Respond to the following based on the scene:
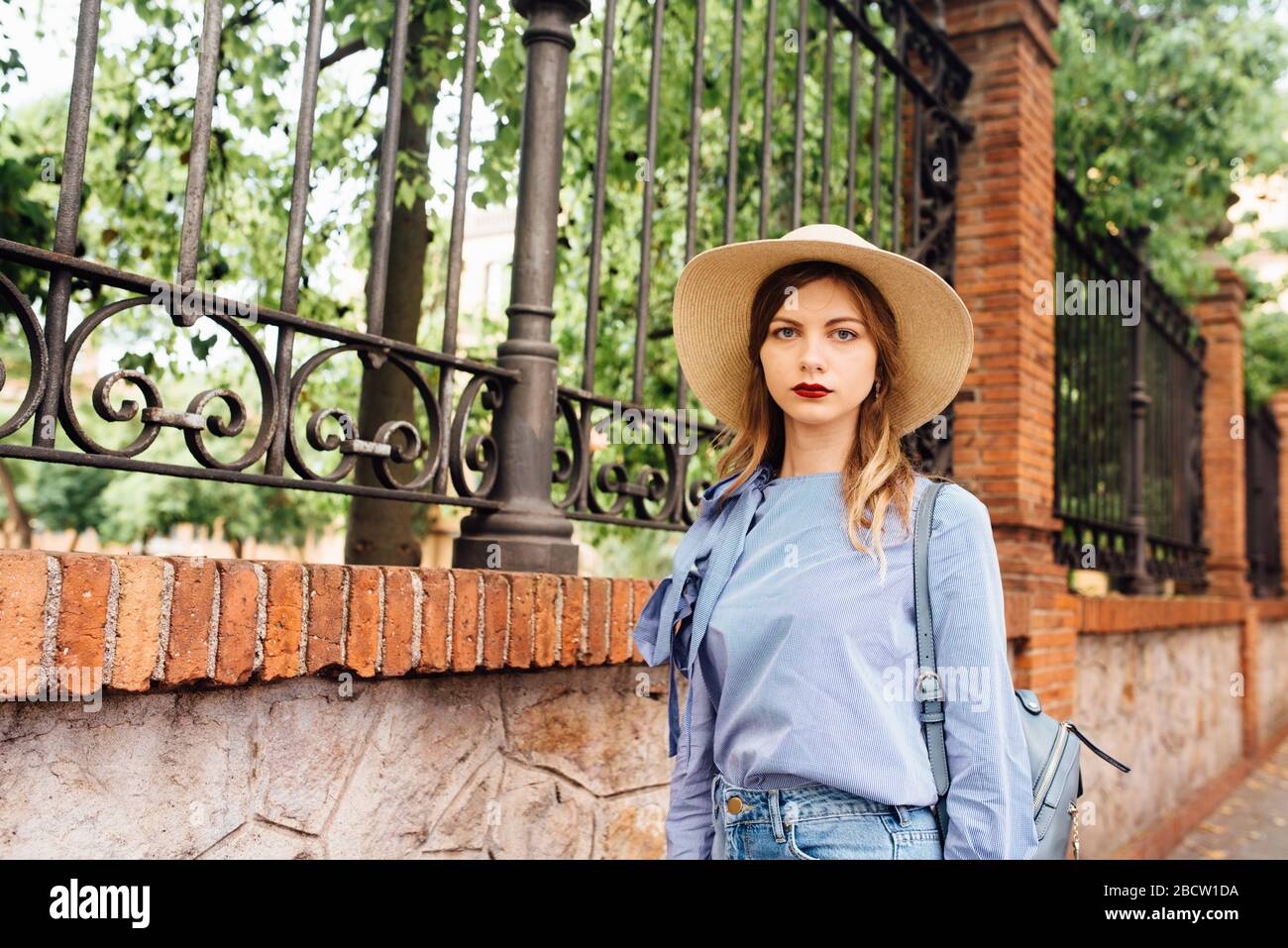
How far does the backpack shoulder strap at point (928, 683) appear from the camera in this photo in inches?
66.9

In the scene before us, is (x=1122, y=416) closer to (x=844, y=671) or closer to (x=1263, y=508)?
(x=844, y=671)

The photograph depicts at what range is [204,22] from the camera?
1927 millimetres

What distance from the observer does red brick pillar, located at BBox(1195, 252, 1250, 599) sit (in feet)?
33.6

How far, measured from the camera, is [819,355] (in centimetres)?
186

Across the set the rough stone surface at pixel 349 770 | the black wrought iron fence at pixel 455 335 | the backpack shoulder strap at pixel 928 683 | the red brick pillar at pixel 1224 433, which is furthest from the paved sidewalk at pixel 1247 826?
the backpack shoulder strap at pixel 928 683

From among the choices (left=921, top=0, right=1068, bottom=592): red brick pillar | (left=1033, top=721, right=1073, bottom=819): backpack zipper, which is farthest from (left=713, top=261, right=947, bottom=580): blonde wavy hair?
(left=921, top=0, right=1068, bottom=592): red brick pillar

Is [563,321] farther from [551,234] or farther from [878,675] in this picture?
[878,675]

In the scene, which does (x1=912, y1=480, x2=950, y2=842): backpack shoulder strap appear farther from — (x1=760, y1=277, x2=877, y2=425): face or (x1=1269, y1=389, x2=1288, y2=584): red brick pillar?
(x1=1269, y1=389, x2=1288, y2=584): red brick pillar

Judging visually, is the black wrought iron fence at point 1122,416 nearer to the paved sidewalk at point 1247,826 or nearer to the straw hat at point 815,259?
the paved sidewalk at point 1247,826

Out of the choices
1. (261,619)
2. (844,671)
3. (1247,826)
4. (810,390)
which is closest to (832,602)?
(844,671)

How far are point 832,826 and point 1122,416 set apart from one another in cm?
648

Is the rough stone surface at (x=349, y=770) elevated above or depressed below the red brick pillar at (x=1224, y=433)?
below

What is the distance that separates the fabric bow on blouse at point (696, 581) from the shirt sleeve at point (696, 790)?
0.02m

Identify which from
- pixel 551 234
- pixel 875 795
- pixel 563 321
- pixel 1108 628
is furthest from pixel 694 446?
pixel 563 321
